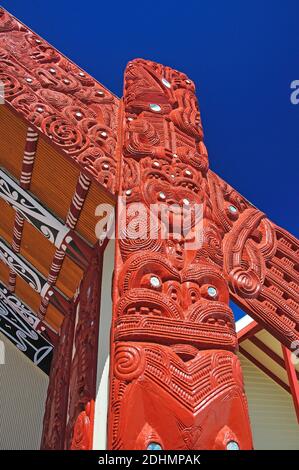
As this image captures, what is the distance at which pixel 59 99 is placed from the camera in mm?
2404

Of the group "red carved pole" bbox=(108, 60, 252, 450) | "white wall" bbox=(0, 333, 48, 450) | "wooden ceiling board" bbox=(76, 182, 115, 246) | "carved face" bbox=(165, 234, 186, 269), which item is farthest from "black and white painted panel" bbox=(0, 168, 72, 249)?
"white wall" bbox=(0, 333, 48, 450)

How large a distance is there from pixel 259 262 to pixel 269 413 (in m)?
4.33

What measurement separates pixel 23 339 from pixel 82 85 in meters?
2.54

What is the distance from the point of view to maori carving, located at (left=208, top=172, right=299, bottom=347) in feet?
6.65

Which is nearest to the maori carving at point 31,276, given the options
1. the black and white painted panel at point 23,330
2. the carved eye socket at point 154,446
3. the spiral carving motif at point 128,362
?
the black and white painted panel at point 23,330

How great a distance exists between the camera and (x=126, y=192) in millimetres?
2021

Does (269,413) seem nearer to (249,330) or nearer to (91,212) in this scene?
(249,330)

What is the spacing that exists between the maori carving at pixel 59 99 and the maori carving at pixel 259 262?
1.94 ft

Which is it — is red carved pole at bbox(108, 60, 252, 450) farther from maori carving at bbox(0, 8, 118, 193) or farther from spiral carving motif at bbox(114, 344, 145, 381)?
maori carving at bbox(0, 8, 118, 193)

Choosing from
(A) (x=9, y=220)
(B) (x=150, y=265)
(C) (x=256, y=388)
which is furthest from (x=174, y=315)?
(C) (x=256, y=388)

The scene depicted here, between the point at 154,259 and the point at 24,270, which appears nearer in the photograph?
the point at 154,259

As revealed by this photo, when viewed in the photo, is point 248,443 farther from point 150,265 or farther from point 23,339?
point 23,339

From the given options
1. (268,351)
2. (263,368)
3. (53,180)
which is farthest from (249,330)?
(53,180)

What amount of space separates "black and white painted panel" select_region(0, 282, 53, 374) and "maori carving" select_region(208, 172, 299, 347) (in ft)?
6.33
